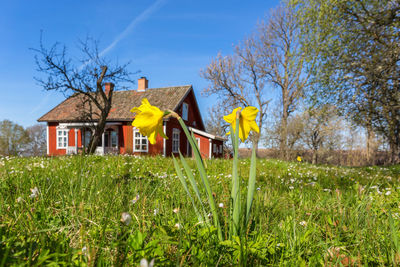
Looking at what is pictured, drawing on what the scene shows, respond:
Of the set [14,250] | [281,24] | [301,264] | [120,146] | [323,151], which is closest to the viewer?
[14,250]

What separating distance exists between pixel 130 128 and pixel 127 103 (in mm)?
2918

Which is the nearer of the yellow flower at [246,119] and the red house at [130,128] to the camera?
the yellow flower at [246,119]

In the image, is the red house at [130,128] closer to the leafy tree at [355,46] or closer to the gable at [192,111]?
the gable at [192,111]

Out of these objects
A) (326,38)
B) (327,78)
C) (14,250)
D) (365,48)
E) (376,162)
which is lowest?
(376,162)

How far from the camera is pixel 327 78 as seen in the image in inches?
421

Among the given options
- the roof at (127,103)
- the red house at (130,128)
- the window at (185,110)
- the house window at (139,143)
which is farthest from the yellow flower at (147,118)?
the window at (185,110)

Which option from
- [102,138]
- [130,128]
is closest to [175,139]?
[130,128]

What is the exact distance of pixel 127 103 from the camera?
1925cm

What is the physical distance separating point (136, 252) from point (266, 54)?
60.8ft

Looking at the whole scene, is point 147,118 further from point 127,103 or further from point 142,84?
point 142,84

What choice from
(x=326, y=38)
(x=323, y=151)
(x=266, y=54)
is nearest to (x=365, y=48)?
(x=326, y=38)

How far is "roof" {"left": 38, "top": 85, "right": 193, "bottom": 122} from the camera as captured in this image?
17656mm

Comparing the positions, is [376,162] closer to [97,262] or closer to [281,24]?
[281,24]

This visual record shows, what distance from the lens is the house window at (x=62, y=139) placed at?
1930 centimetres
